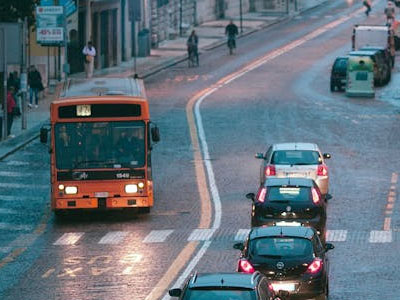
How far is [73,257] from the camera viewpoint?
3161 cm

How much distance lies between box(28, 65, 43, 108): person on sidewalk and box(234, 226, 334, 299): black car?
36.6 metres

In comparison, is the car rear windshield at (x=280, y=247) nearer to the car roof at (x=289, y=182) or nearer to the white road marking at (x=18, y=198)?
the car roof at (x=289, y=182)

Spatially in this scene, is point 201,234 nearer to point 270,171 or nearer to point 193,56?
point 270,171

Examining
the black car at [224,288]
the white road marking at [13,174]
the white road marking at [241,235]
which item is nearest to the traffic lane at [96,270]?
the white road marking at [241,235]

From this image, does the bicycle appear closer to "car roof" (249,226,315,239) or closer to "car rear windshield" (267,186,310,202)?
"car rear windshield" (267,186,310,202)

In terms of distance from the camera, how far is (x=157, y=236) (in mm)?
34469

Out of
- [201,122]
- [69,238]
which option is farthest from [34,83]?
[69,238]

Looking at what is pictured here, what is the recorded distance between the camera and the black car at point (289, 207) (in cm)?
3181

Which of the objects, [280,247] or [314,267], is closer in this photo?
[314,267]

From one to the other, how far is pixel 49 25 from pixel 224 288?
4403 centimetres

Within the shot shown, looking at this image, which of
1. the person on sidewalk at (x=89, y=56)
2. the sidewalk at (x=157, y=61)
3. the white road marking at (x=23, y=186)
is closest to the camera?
the white road marking at (x=23, y=186)

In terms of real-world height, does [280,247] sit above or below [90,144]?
below

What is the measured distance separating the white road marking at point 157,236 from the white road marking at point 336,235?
12.5 feet

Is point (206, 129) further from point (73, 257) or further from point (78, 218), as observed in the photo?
point (73, 257)
